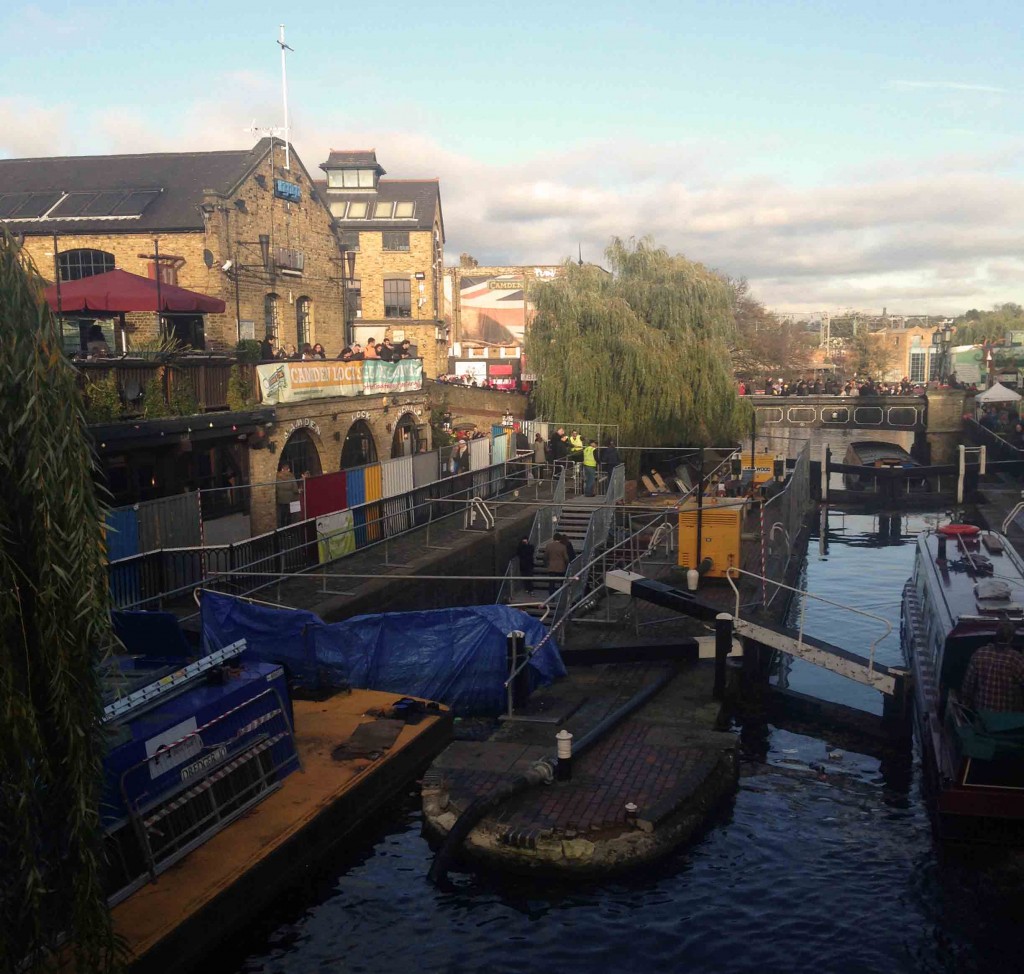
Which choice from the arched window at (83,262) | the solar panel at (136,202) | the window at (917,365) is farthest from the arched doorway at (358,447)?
the window at (917,365)

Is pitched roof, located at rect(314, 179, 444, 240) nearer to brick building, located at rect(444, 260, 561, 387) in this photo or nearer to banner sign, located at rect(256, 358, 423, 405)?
brick building, located at rect(444, 260, 561, 387)

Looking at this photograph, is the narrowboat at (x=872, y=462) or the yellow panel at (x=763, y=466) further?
the narrowboat at (x=872, y=462)

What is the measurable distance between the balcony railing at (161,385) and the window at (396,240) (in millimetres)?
31075

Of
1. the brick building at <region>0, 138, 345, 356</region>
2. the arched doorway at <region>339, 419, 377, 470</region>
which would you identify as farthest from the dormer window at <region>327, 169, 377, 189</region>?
the arched doorway at <region>339, 419, 377, 470</region>

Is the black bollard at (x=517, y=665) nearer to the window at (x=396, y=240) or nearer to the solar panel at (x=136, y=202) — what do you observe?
the solar panel at (x=136, y=202)

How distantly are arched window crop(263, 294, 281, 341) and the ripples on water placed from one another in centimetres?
2312

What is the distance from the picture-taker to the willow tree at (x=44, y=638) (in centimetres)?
537

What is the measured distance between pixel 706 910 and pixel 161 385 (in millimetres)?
14337

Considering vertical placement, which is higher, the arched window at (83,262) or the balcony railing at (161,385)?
the arched window at (83,262)

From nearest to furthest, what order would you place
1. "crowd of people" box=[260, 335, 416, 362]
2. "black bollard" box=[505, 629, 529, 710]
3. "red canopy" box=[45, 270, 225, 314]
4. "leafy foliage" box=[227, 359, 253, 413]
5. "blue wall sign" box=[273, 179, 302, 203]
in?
"black bollard" box=[505, 629, 529, 710] → "red canopy" box=[45, 270, 225, 314] → "leafy foliage" box=[227, 359, 253, 413] → "crowd of people" box=[260, 335, 416, 362] → "blue wall sign" box=[273, 179, 302, 203]

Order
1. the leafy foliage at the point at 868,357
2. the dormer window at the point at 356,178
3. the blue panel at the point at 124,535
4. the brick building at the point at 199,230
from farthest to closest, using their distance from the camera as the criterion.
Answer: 1. the leafy foliage at the point at 868,357
2. the dormer window at the point at 356,178
3. the brick building at the point at 199,230
4. the blue panel at the point at 124,535

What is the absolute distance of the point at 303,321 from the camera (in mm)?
34875

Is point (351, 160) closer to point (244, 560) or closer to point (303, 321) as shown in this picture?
point (303, 321)

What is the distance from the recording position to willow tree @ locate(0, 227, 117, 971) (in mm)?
5371
